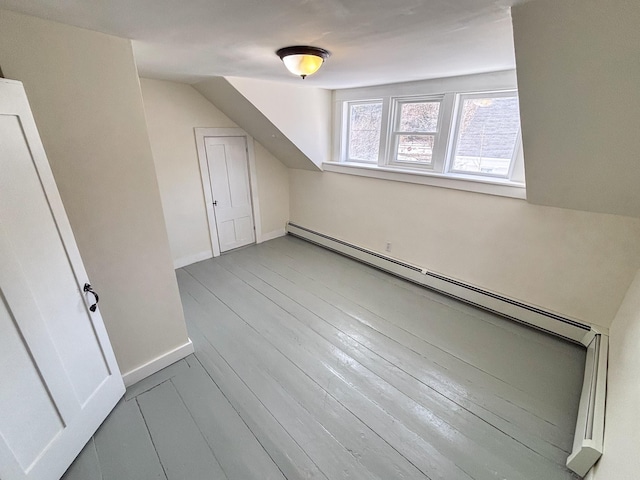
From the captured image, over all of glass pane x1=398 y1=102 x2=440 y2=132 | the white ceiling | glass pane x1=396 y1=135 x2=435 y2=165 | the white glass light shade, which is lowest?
glass pane x1=396 y1=135 x2=435 y2=165

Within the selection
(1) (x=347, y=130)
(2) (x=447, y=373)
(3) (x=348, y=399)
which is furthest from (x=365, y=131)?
(3) (x=348, y=399)

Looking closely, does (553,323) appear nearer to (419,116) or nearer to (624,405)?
(624,405)

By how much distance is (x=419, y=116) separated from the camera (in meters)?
3.21

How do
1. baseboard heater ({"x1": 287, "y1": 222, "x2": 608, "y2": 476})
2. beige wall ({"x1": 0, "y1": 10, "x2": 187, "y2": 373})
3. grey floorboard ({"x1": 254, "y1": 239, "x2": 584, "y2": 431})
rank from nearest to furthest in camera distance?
beige wall ({"x1": 0, "y1": 10, "x2": 187, "y2": 373}) → baseboard heater ({"x1": 287, "y1": 222, "x2": 608, "y2": 476}) → grey floorboard ({"x1": 254, "y1": 239, "x2": 584, "y2": 431})

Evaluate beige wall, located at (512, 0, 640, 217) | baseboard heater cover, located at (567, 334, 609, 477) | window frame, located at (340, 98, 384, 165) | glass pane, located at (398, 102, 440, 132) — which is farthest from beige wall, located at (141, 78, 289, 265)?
baseboard heater cover, located at (567, 334, 609, 477)

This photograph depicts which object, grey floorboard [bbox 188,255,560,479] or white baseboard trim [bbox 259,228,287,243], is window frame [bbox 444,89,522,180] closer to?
grey floorboard [bbox 188,255,560,479]

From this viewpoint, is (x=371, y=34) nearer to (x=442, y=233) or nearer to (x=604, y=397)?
(x=442, y=233)

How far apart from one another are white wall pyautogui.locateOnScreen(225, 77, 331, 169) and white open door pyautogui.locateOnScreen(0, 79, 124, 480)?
2.01 meters

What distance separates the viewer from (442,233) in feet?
10.2

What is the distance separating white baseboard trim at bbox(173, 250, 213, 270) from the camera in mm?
3789

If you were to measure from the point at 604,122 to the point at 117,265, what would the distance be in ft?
9.43

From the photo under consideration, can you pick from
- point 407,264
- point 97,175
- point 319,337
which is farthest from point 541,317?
point 97,175

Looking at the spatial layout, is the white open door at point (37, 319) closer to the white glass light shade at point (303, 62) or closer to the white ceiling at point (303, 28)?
the white ceiling at point (303, 28)

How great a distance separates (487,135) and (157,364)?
362 centimetres
